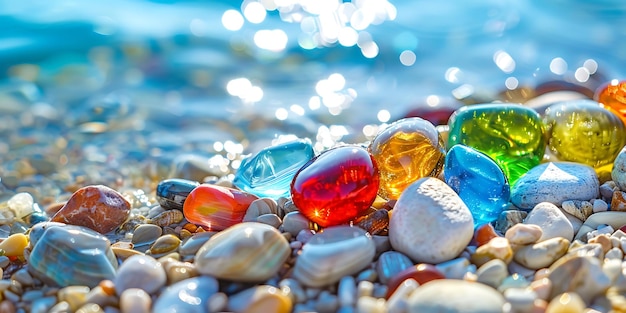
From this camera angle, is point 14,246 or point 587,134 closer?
point 14,246

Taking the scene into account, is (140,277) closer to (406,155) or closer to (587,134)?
(406,155)

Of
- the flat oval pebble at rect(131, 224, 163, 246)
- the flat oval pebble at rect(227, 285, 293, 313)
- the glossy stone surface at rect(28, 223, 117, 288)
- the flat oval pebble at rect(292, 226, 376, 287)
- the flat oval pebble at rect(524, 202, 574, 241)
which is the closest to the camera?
the flat oval pebble at rect(227, 285, 293, 313)

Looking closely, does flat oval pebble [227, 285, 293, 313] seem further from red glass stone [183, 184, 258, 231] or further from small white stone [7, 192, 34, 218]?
small white stone [7, 192, 34, 218]

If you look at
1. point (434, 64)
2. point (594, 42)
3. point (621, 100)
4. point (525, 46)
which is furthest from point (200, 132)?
point (594, 42)

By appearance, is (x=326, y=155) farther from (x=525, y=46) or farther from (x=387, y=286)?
(x=525, y=46)

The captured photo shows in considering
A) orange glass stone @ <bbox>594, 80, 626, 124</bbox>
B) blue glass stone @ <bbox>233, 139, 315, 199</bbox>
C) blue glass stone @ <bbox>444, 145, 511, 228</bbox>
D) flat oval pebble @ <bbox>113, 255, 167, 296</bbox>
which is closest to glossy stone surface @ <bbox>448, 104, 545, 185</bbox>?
blue glass stone @ <bbox>444, 145, 511, 228</bbox>

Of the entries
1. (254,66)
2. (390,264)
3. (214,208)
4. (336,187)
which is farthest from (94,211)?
(254,66)
